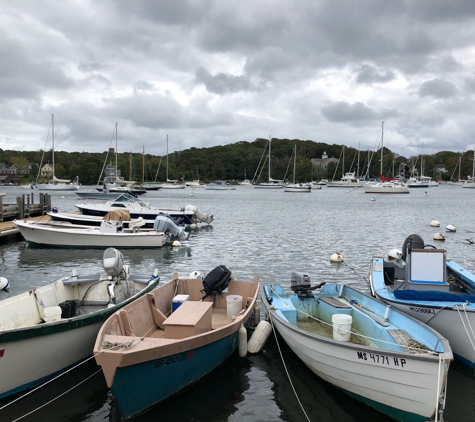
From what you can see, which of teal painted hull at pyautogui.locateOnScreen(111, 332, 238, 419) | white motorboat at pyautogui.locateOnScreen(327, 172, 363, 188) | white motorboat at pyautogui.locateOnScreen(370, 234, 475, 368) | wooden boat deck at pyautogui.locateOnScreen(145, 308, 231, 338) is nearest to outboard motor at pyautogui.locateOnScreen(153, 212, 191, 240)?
wooden boat deck at pyautogui.locateOnScreen(145, 308, 231, 338)

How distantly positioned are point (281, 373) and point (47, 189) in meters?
110

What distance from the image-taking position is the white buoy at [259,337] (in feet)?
32.1

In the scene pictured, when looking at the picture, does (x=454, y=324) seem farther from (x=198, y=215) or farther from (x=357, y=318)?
(x=198, y=215)

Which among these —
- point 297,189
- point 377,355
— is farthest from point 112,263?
point 297,189

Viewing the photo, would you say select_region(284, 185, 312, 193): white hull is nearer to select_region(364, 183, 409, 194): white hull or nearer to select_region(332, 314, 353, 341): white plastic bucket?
select_region(364, 183, 409, 194): white hull

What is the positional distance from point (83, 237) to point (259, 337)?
627 inches

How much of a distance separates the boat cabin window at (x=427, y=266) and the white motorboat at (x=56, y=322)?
6732mm

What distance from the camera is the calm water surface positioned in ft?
24.4

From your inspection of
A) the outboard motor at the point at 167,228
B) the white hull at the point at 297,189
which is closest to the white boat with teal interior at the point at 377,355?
the outboard motor at the point at 167,228

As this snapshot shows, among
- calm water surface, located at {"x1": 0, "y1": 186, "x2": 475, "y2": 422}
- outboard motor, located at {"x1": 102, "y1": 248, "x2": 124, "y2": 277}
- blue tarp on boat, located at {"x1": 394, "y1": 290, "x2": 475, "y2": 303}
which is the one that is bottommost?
calm water surface, located at {"x1": 0, "y1": 186, "x2": 475, "y2": 422}

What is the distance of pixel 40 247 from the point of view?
77.0ft

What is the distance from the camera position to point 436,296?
9430 mm

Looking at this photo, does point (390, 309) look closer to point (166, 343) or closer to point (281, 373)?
point (281, 373)

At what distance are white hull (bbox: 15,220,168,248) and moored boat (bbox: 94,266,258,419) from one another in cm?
1313
